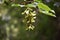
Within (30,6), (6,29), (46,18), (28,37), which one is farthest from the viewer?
(6,29)

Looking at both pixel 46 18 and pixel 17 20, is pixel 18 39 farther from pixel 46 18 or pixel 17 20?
pixel 46 18

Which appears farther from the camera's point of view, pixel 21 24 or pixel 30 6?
pixel 21 24

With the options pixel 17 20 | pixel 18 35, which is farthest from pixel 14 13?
pixel 18 35

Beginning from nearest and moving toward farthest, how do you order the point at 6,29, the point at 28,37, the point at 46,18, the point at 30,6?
1. the point at 30,6
2. the point at 46,18
3. the point at 28,37
4. the point at 6,29

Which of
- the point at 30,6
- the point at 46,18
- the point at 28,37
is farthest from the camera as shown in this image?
the point at 28,37

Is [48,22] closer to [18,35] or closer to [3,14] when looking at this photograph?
[18,35]

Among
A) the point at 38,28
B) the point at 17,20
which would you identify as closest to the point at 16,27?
the point at 17,20

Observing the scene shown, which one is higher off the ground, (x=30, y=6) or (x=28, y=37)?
(x=30, y=6)

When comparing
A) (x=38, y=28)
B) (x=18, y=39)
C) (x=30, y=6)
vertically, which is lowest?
(x=18, y=39)

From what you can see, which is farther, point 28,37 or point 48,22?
point 28,37
